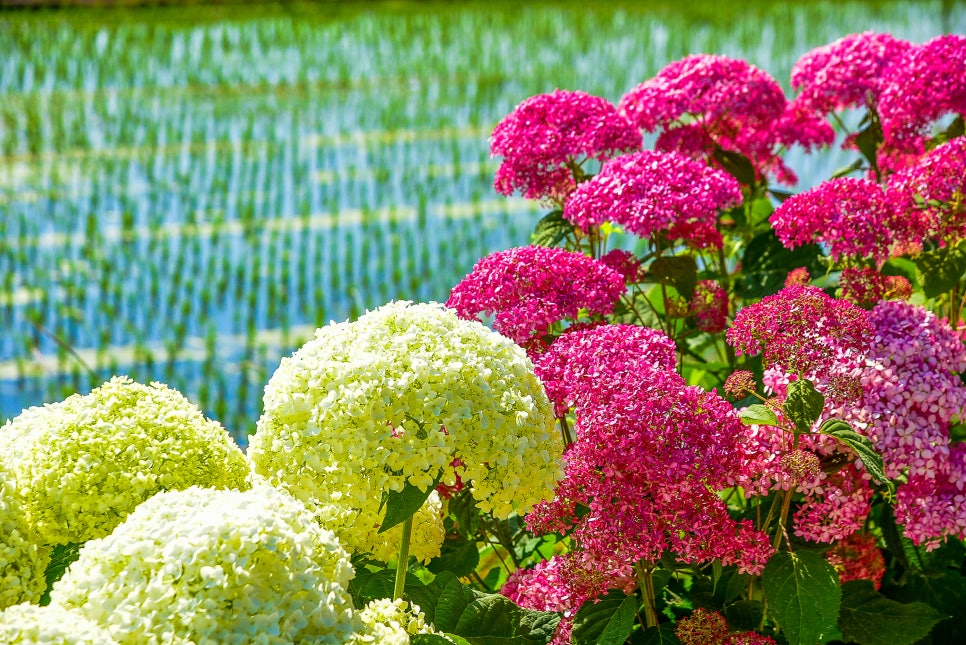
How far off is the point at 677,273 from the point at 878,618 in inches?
31.9

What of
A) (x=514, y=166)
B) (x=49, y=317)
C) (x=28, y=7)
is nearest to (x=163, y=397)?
(x=514, y=166)

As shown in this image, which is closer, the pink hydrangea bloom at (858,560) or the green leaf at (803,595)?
the green leaf at (803,595)

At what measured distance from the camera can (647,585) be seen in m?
2.04

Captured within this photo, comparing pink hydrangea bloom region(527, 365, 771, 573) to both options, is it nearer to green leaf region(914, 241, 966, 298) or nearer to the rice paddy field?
green leaf region(914, 241, 966, 298)

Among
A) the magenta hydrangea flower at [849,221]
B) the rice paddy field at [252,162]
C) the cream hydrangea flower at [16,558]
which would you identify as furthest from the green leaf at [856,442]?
the rice paddy field at [252,162]

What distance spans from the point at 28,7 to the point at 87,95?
5683mm

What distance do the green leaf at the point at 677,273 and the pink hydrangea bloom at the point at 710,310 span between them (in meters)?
0.05

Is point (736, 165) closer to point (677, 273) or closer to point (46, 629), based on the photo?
point (677, 273)

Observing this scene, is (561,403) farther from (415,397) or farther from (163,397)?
(163,397)

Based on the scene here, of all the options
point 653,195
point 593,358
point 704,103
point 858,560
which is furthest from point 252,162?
point 593,358

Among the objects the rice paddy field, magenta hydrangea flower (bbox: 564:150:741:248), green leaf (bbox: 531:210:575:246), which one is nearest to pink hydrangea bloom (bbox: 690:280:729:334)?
magenta hydrangea flower (bbox: 564:150:741:248)

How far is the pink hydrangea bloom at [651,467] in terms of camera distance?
5.96 ft

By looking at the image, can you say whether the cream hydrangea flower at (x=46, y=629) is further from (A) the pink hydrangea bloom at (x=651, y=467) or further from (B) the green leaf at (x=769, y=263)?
(B) the green leaf at (x=769, y=263)

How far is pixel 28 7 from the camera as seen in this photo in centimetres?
1595
